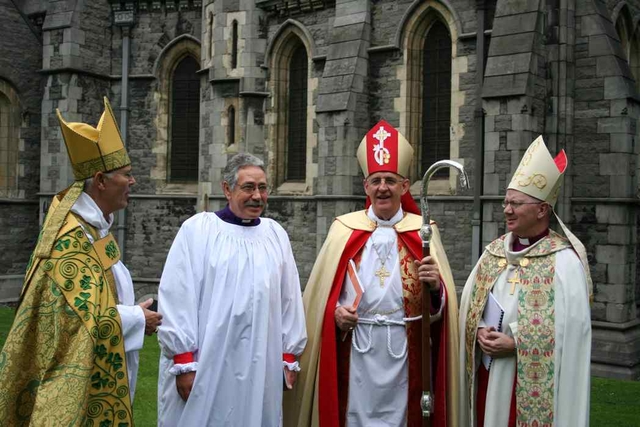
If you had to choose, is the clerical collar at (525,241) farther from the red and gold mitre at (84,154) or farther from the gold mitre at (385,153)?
the red and gold mitre at (84,154)

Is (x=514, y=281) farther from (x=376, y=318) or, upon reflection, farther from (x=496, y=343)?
(x=376, y=318)

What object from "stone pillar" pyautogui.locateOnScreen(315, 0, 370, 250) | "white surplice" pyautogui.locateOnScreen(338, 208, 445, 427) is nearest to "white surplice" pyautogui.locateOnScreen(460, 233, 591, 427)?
"white surplice" pyautogui.locateOnScreen(338, 208, 445, 427)

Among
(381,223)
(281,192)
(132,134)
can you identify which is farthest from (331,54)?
(381,223)

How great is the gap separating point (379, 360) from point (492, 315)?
800mm

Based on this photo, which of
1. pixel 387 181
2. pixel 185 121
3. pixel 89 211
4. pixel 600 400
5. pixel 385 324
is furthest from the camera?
pixel 185 121

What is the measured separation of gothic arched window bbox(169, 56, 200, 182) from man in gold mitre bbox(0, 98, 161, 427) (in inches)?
569

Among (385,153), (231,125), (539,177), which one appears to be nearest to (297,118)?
(231,125)

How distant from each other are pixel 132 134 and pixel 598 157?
38.8 ft

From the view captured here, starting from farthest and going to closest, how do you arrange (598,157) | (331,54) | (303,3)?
(303,3), (331,54), (598,157)

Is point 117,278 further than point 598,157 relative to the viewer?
No

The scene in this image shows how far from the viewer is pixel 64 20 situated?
17.7m

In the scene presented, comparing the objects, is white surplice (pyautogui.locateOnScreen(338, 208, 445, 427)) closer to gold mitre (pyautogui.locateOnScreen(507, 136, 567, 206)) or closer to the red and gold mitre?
gold mitre (pyautogui.locateOnScreen(507, 136, 567, 206))

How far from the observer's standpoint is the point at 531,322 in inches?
170

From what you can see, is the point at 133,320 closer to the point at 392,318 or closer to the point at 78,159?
the point at 78,159
